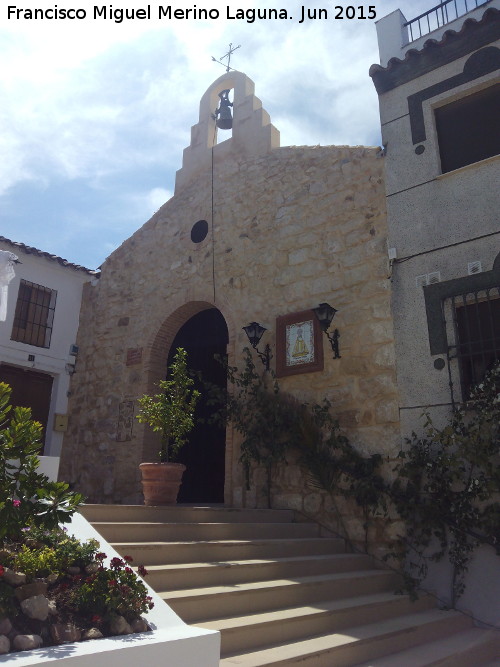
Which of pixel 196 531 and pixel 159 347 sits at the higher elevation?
pixel 159 347

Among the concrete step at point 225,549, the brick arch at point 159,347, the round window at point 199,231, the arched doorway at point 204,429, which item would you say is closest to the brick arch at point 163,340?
the brick arch at point 159,347

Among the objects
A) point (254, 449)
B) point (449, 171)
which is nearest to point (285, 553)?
point (254, 449)

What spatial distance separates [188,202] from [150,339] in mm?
2452

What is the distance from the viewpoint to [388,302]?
657cm

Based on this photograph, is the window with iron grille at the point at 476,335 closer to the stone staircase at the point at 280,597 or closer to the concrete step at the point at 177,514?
the stone staircase at the point at 280,597

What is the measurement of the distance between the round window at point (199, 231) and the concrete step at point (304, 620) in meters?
5.96

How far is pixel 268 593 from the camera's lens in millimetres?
4309

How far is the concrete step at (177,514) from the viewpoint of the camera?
4953 millimetres

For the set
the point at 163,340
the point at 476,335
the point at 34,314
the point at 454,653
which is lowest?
the point at 454,653

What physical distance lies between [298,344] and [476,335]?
2217 mm

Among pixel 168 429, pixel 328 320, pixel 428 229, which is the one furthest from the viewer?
pixel 328 320

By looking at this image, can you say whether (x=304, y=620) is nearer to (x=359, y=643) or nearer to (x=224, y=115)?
(x=359, y=643)

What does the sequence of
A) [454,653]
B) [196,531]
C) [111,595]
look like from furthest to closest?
[196,531]
[454,653]
[111,595]

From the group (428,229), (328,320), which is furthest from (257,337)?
(428,229)
